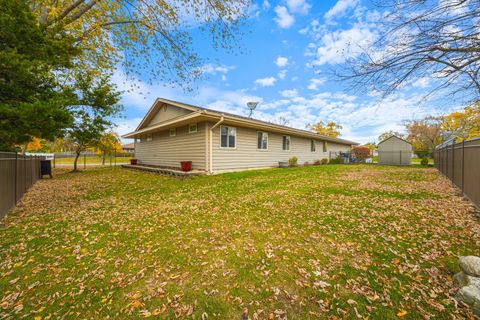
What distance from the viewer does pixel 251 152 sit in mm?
12461

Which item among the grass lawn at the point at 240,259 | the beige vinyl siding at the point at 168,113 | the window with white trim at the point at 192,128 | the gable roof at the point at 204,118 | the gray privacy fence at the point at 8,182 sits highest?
the beige vinyl siding at the point at 168,113

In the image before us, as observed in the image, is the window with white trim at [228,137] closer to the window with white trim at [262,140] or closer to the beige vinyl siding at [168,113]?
the window with white trim at [262,140]

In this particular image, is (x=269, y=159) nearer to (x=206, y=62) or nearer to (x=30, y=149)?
(x=206, y=62)

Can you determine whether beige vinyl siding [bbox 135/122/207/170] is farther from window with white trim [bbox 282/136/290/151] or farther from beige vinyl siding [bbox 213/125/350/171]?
window with white trim [bbox 282/136/290/151]

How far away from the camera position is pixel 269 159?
1384 cm

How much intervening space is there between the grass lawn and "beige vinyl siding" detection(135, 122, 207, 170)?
5702mm

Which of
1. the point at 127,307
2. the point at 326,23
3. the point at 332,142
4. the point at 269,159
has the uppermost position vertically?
the point at 326,23

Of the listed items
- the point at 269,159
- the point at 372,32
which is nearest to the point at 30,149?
the point at 269,159

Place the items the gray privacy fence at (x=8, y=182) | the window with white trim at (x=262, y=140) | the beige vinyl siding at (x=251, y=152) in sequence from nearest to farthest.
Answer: the gray privacy fence at (x=8, y=182), the beige vinyl siding at (x=251, y=152), the window with white trim at (x=262, y=140)

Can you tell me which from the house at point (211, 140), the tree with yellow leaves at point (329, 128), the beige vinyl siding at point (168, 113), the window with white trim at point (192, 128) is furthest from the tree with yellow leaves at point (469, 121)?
the beige vinyl siding at point (168, 113)

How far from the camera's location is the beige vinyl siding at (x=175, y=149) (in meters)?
10.5

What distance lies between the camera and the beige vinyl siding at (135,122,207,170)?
10523 millimetres

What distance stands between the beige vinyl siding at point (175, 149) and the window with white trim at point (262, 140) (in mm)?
4188

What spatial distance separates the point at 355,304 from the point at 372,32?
217 inches
